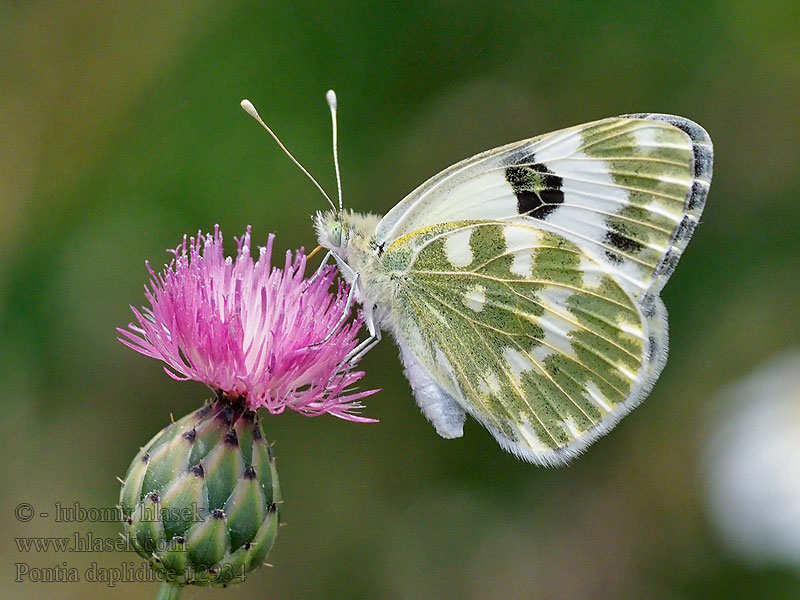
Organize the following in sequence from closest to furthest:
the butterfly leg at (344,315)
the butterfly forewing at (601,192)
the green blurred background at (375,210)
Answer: the butterfly leg at (344,315)
the butterfly forewing at (601,192)
the green blurred background at (375,210)

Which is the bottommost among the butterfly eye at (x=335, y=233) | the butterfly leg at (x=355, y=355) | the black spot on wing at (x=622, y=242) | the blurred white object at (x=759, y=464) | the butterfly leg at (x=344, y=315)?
the blurred white object at (x=759, y=464)

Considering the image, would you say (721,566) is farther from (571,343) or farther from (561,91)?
(561,91)

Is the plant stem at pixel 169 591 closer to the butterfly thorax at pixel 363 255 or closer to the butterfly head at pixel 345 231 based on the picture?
the butterfly thorax at pixel 363 255

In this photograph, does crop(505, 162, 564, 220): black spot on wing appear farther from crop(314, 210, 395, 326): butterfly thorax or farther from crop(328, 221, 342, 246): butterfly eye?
crop(328, 221, 342, 246): butterfly eye

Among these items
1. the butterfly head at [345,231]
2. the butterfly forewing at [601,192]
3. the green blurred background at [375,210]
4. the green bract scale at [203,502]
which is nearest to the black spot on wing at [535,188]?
the butterfly forewing at [601,192]

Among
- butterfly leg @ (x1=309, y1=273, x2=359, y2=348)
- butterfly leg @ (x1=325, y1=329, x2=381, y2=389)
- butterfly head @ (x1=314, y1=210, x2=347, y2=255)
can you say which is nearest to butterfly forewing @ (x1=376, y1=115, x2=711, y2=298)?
butterfly head @ (x1=314, y1=210, x2=347, y2=255)

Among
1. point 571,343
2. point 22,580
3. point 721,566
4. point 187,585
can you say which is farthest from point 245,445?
point 721,566

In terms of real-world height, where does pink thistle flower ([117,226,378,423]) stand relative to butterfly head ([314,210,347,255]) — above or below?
below
